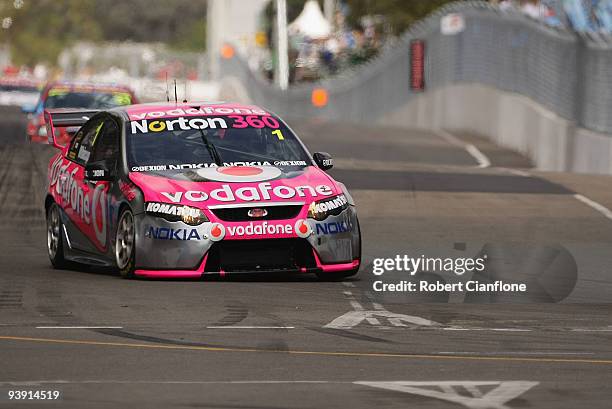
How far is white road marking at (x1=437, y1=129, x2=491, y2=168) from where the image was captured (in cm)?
3372

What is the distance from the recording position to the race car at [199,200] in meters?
13.1

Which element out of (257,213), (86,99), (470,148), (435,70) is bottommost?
(470,148)

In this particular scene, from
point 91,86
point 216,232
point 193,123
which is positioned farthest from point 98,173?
point 91,86

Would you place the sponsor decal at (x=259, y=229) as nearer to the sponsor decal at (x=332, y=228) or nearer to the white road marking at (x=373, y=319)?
the sponsor decal at (x=332, y=228)

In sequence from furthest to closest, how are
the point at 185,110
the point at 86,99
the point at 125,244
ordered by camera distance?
the point at 86,99
the point at 185,110
the point at 125,244

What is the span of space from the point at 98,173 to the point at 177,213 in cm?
114

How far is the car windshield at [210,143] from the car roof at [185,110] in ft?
0.31

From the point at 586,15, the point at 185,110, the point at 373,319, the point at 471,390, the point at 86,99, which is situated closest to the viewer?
the point at 471,390

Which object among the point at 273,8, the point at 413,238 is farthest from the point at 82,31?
the point at 413,238

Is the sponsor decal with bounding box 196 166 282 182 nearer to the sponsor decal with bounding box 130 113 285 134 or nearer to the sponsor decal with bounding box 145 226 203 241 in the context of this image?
the sponsor decal with bounding box 145 226 203 241

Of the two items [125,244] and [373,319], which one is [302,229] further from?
[373,319]

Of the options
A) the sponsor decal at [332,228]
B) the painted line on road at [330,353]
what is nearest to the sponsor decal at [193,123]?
the sponsor decal at [332,228]

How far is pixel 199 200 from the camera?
43.1 ft

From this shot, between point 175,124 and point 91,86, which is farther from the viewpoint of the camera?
point 91,86
